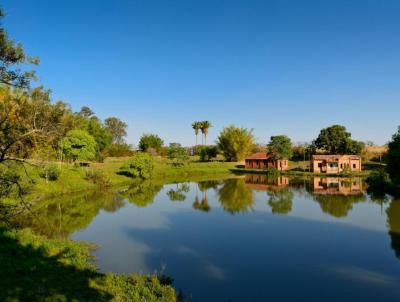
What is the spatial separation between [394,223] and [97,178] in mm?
30736

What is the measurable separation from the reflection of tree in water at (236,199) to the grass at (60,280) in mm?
16441

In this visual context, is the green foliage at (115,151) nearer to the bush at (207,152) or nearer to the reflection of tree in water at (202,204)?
the bush at (207,152)

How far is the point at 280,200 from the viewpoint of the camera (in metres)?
33.2

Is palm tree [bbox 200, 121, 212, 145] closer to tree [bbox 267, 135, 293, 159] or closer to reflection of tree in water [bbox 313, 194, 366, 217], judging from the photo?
tree [bbox 267, 135, 293, 159]

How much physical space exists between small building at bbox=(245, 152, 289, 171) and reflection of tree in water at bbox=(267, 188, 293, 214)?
28545 millimetres

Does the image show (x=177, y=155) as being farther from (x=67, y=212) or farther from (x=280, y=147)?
(x=67, y=212)

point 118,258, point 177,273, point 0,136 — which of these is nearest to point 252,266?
point 177,273

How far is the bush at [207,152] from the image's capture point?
300 ft

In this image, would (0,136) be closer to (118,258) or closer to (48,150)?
(48,150)

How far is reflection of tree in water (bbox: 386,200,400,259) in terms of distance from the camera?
17.6m

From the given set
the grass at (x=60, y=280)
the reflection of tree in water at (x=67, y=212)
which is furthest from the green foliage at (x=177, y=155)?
the grass at (x=60, y=280)

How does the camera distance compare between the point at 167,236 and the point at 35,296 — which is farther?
the point at 167,236

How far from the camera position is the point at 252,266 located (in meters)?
14.4

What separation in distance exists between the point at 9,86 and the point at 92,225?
16.0 m
